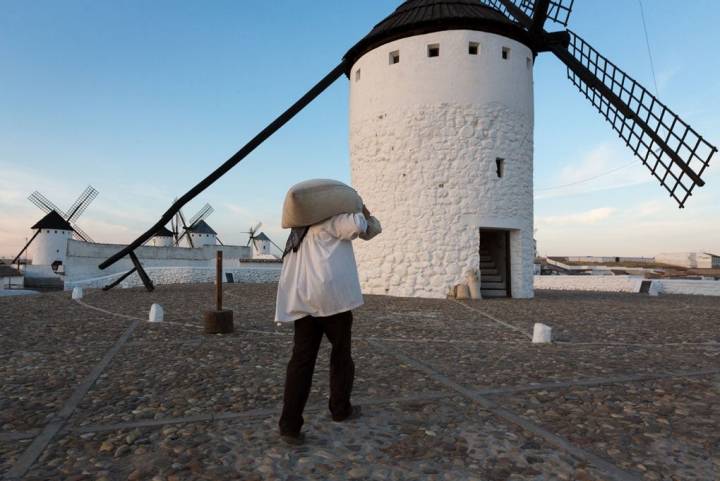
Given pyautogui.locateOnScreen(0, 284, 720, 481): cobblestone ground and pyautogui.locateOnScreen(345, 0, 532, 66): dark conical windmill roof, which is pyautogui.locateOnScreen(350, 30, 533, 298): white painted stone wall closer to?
pyautogui.locateOnScreen(345, 0, 532, 66): dark conical windmill roof

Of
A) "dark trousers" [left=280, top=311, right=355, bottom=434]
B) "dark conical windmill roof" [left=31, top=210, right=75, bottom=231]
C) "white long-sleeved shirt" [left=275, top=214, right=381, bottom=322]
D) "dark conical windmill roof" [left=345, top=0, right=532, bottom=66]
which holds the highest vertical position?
"dark conical windmill roof" [left=345, top=0, right=532, bottom=66]

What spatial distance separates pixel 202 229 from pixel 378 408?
48.6 metres

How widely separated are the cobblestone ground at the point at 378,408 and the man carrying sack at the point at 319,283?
281 millimetres

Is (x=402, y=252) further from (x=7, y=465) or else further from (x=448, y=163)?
(x=7, y=465)

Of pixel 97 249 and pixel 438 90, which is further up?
pixel 438 90

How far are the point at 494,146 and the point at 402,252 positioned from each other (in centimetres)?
388

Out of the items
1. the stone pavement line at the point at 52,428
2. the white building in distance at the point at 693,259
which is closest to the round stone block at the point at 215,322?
the stone pavement line at the point at 52,428

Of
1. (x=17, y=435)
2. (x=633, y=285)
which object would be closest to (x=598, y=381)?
(x=17, y=435)

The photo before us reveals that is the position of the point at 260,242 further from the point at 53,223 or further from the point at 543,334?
the point at 543,334

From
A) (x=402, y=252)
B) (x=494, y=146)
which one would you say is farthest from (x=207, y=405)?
(x=494, y=146)

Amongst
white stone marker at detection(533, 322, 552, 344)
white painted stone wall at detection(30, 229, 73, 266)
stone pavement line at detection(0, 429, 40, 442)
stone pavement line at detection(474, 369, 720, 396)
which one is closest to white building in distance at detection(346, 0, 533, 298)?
white stone marker at detection(533, 322, 552, 344)

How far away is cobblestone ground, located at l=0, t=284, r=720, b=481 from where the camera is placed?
7.33 feet

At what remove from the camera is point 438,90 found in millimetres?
11969

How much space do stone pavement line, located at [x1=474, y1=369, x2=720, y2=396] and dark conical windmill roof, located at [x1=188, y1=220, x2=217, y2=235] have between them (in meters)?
46.9
